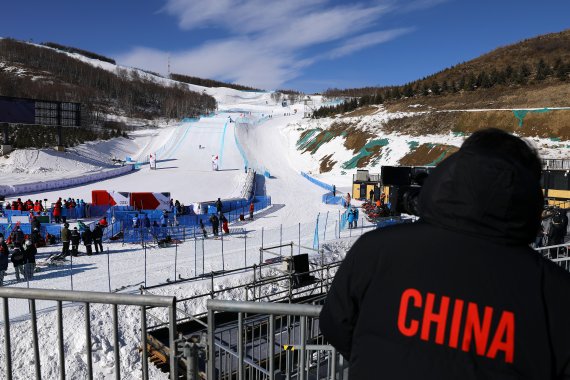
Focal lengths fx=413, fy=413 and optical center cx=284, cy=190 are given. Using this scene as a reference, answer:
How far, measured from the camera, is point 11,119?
131ft

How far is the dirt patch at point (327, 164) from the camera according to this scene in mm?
47312

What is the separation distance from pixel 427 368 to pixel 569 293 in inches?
19.6

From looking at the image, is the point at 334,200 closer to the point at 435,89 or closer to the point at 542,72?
the point at 435,89

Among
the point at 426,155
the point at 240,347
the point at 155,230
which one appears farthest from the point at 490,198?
the point at 426,155

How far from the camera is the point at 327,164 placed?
48.7 m

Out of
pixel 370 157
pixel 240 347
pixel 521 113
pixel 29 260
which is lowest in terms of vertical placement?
pixel 29 260

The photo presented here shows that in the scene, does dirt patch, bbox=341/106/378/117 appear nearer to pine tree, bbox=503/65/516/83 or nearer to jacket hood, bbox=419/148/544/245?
pine tree, bbox=503/65/516/83

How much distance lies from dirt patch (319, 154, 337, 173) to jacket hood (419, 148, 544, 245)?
45657mm

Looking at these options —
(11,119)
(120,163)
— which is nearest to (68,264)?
(11,119)

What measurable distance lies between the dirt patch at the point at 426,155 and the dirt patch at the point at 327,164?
330 inches

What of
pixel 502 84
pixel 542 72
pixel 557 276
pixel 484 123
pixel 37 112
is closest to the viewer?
pixel 557 276

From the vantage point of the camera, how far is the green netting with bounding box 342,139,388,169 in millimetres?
45906

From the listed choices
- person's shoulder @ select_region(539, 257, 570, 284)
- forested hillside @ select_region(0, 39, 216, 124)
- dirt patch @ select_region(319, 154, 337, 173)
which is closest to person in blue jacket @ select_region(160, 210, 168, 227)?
person's shoulder @ select_region(539, 257, 570, 284)

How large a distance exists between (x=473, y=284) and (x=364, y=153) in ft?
155
